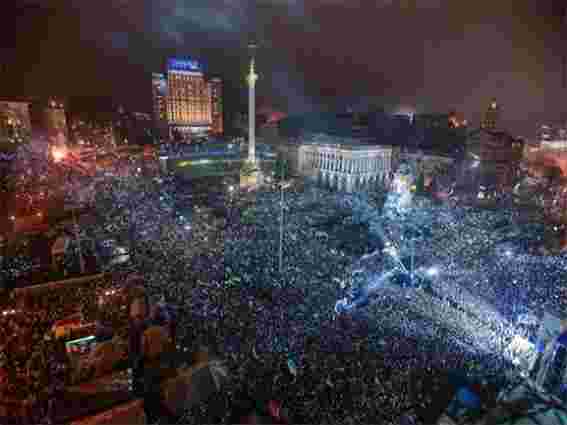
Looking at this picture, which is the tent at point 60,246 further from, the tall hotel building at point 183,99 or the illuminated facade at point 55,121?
the tall hotel building at point 183,99

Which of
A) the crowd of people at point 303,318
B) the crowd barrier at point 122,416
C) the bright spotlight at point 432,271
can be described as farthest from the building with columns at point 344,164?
the crowd barrier at point 122,416

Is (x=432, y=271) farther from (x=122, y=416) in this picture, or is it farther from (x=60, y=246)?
(x=60, y=246)

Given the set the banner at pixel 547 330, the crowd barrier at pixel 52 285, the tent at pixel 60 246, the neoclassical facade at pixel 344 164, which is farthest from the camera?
the neoclassical facade at pixel 344 164

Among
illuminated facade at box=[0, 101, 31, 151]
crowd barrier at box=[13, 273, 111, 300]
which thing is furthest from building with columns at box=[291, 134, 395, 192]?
illuminated facade at box=[0, 101, 31, 151]

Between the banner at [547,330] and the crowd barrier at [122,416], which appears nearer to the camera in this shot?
the crowd barrier at [122,416]

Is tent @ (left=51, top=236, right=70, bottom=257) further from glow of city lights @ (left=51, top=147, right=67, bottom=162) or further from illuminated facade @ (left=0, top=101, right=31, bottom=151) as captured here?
glow of city lights @ (left=51, top=147, right=67, bottom=162)

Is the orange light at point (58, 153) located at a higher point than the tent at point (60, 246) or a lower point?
higher

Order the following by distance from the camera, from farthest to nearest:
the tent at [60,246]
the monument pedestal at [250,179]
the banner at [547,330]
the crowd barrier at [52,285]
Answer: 1. the monument pedestal at [250,179]
2. the tent at [60,246]
3. the crowd barrier at [52,285]
4. the banner at [547,330]
